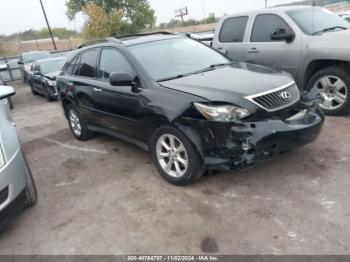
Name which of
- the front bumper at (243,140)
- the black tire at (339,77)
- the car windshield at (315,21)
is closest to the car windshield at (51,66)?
the car windshield at (315,21)

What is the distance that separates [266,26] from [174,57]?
257 centimetres

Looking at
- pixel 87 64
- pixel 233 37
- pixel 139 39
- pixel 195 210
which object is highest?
pixel 139 39

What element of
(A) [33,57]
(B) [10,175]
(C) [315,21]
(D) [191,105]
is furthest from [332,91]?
(A) [33,57]

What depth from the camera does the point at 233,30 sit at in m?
6.96

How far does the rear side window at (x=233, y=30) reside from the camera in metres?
6.77

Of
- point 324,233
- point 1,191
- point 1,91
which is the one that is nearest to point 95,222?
point 1,191

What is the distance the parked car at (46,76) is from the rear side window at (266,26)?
22.6 feet

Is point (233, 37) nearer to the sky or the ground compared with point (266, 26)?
nearer to the ground

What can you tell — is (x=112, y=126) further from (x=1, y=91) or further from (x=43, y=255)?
(x=43, y=255)

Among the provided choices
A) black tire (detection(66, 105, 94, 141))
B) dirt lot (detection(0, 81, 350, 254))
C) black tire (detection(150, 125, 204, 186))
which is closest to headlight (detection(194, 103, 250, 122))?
black tire (detection(150, 125, 204, 186))

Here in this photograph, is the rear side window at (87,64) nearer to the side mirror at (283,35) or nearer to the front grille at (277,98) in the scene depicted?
the front grille at (277,98)

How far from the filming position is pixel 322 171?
403cm

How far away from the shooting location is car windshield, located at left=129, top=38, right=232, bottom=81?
4.37m

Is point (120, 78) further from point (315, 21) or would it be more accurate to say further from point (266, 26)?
point (315, 21)
